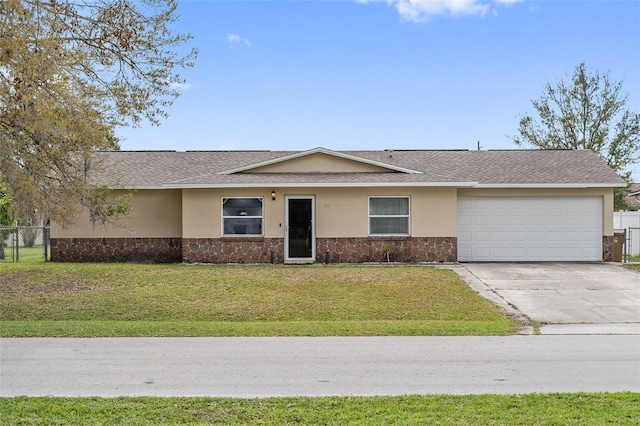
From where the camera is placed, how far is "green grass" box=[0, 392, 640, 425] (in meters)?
5.58

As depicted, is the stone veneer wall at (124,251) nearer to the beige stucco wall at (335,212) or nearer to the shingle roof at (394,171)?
the beige stucco wall at (335,212)

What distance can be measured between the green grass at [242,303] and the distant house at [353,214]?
2.04m

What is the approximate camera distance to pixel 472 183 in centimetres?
1922

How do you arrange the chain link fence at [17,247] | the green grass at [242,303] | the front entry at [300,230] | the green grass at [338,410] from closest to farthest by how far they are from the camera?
the green grass at [338,410]
the green grass at [242,303]
the front entry at [300,230]
the chain link fence at [17,247]

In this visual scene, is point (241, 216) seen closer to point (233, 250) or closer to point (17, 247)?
point (233, 250)

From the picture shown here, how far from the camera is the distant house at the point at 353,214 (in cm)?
1970

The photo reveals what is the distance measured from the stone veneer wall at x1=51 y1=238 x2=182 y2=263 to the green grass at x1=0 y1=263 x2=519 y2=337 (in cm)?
326

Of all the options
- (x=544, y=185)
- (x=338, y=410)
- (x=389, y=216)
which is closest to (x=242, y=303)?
(x=338, y=410)

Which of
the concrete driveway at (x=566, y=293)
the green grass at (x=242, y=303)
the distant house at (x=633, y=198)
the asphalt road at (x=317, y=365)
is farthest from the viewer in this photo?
the distant house at (x=633, y=198)

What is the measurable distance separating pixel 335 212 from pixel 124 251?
295 inches

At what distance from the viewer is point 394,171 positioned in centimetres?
2045

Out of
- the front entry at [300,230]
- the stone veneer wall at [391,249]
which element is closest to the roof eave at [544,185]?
the stone veneer wall at [391,249]

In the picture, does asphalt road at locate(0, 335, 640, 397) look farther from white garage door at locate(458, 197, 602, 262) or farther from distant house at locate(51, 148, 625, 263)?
white garage door at locate(458, 197, 602, 262)

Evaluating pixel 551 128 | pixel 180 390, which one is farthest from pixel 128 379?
pixel 551 128
